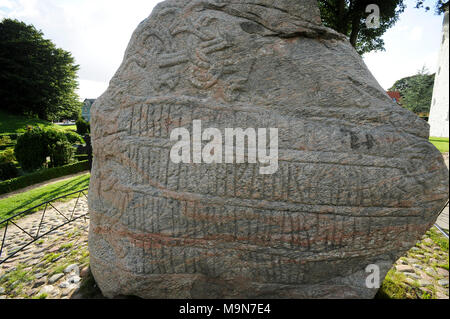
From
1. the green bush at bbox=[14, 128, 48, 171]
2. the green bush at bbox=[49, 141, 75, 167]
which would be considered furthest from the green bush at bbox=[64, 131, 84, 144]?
the green bush at bbox=[14, 128, 48, 171]

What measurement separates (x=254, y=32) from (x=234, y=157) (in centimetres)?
103

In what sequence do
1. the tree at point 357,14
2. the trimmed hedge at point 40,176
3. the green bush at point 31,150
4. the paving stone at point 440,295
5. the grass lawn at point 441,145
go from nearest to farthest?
the paving stone at point 440,295 → the trimmed hedge at point 40,176 → the green bush at point 31,150 → the tree at point 357,14 → the grass lawn at point 441,145

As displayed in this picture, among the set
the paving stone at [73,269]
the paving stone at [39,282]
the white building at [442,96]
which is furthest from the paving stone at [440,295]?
the white building at [442,96]

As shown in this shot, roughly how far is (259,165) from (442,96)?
19.2 meters

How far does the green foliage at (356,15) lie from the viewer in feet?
30.2

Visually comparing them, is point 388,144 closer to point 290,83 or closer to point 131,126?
point 290,83

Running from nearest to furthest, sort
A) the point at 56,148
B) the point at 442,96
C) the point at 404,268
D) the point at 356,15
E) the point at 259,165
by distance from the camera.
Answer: the point at 259,165 → the point at 404,268 → the point at 56,148 → the point at 356,15 → the point at 442,96

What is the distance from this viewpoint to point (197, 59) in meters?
1.95

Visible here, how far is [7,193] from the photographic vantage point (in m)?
6.59

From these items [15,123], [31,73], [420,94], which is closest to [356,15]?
[420,94]

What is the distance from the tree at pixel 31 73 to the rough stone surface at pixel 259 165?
2464 centimetres

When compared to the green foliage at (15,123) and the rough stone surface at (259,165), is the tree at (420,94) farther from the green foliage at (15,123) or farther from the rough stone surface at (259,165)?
the green foliage at (15,123)

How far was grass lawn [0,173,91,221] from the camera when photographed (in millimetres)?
5103

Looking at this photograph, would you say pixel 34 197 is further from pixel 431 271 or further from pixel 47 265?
pixel 431 271
